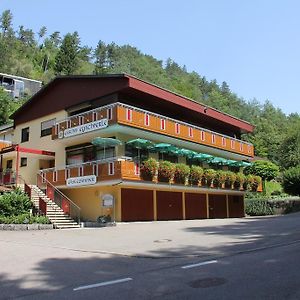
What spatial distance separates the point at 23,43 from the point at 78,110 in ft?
388

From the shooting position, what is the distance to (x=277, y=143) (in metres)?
99.0

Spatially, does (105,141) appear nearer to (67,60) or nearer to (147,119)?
(147,119)

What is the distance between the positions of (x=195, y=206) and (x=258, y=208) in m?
11.5

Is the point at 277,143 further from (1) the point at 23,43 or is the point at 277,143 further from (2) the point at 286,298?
(2) the point at 286,298

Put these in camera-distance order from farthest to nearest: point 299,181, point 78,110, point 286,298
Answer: point 299,181, point 78,110, point 286,298

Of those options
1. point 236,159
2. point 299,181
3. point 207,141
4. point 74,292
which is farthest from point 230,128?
point 74,292

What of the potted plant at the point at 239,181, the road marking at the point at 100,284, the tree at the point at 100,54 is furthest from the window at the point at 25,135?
the tree at the point at 100,54

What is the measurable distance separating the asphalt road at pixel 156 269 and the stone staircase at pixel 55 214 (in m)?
8.21

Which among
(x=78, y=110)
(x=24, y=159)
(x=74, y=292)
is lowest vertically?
(x=74, y=292)

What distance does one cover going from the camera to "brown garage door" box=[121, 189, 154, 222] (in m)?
28.7

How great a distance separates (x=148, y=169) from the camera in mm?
28203

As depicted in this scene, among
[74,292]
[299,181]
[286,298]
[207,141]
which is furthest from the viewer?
[299,181]

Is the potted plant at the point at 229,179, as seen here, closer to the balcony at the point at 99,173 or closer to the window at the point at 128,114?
the balcony at the point at 99,173

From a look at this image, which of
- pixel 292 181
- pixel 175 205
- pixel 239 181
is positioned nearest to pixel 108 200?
pixel 175 205
